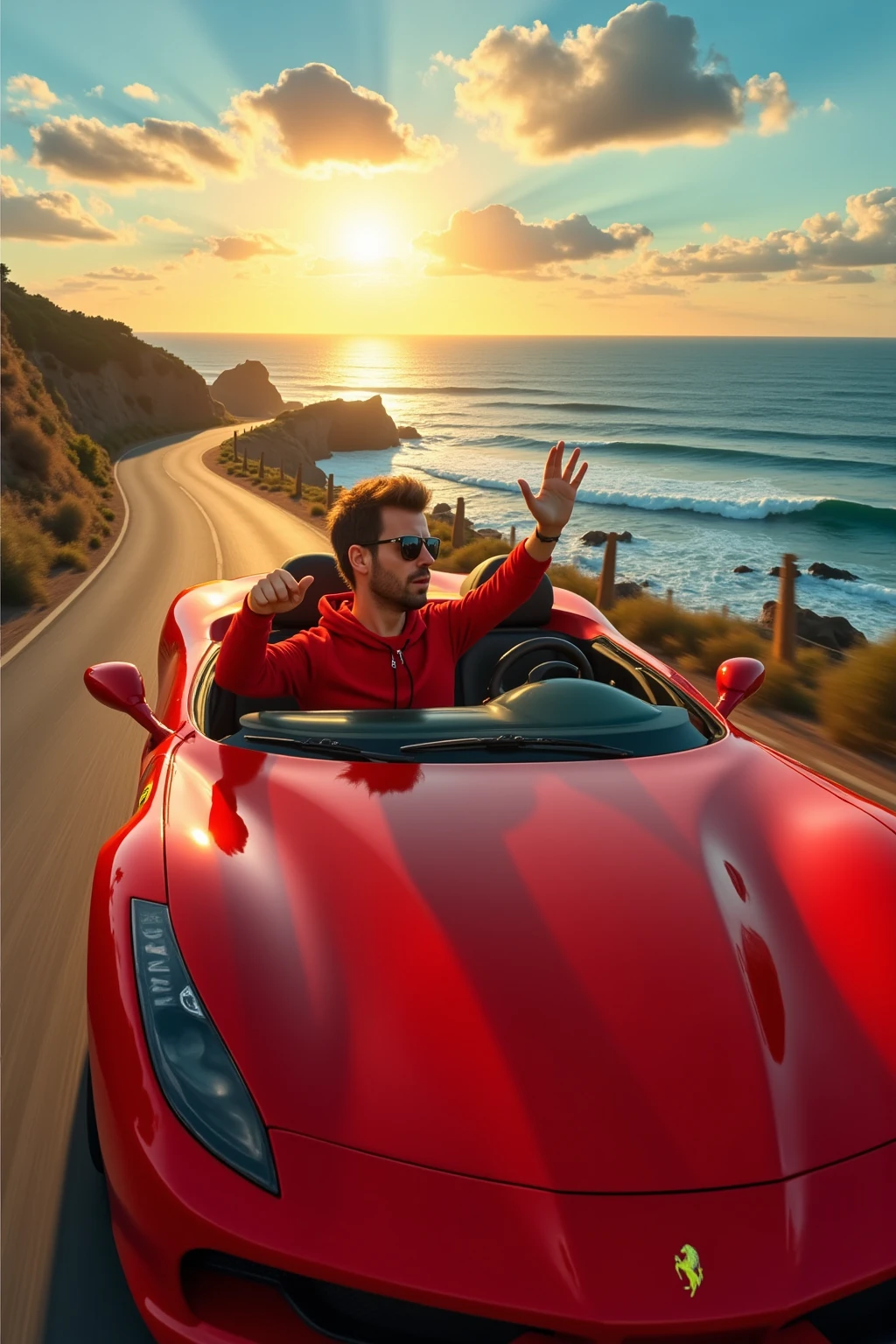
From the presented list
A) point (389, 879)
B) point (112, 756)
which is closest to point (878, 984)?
point (389, 879)

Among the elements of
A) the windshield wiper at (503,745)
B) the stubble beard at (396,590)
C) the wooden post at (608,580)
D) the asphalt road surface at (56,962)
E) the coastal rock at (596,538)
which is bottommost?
the coastal rock at (596,538)

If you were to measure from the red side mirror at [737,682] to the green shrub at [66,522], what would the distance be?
17.3 meters

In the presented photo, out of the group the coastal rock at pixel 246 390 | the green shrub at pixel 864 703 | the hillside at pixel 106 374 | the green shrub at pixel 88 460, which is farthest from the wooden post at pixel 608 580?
the coastal rock at pixel 246 390

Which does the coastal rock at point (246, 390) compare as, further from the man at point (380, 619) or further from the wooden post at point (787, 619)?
the man at point (380, 619)

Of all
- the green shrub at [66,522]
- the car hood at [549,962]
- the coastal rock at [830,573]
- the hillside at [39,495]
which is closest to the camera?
the car hood at [549,962]

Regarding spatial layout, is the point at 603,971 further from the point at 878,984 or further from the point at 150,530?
the point at 150,530

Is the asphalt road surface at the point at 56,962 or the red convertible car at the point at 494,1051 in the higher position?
the red convertible car at the point at 494,1051

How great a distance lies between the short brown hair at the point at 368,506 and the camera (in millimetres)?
3037

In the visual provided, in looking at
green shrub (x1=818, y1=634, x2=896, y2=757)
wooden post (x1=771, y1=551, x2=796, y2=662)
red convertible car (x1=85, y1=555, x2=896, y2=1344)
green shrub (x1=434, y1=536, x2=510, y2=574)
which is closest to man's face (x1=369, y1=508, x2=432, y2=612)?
red convertible car (x1=85, y1=555, x2=896, y2=1344)

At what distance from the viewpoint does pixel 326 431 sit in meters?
73.6

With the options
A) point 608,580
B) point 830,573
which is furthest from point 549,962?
point 830,573

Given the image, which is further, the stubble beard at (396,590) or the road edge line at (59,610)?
the road edge line at (59,610)

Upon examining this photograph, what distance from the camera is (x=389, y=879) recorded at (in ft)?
6.09

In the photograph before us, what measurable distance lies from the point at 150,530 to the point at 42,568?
7276 millimetres
